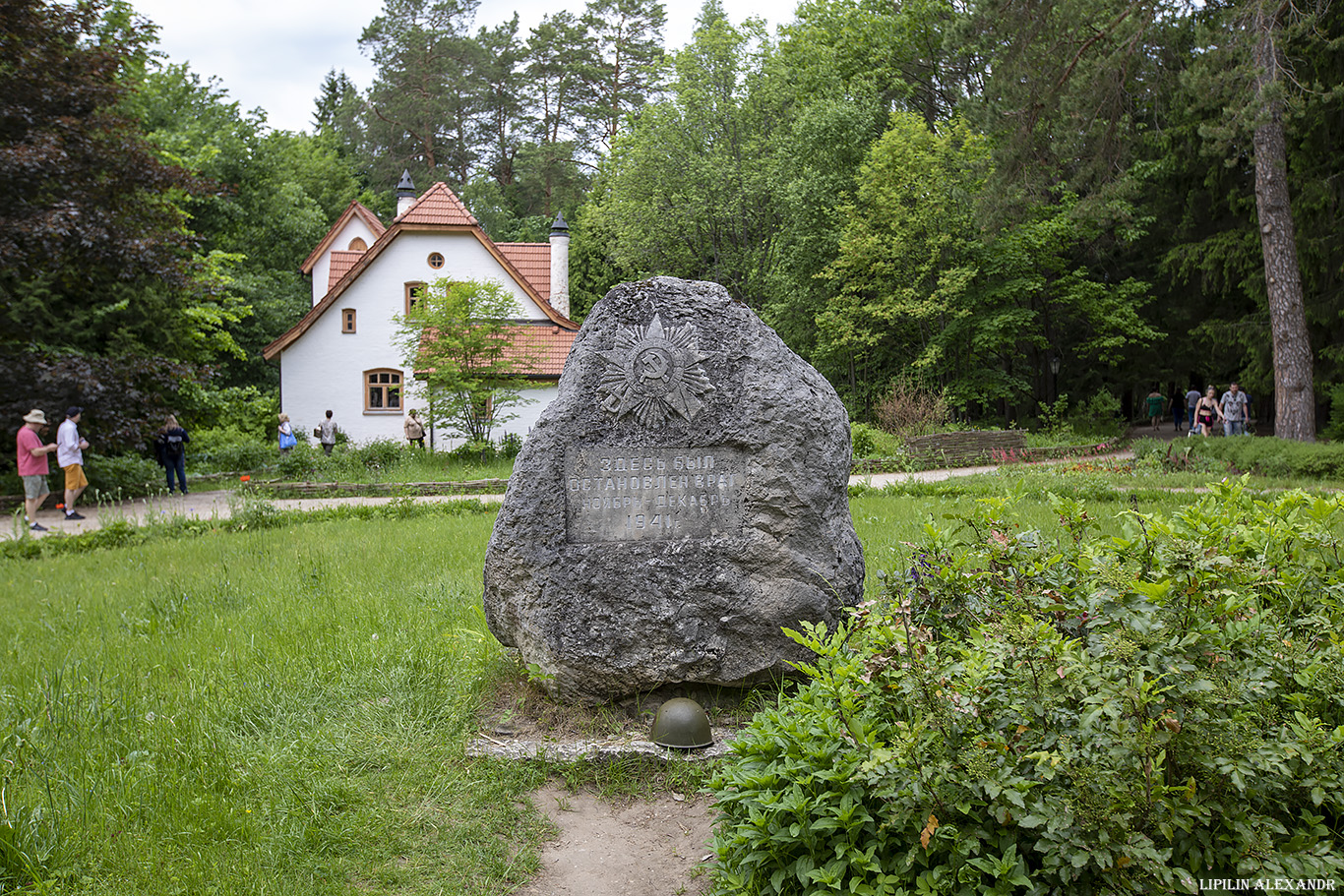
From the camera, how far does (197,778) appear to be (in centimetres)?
369

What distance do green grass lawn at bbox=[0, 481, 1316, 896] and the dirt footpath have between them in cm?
12

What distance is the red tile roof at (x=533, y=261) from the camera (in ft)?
93.6

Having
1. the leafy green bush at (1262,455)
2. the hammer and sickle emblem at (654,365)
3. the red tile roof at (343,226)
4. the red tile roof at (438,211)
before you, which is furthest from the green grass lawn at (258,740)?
the red tile roof at (343,226)

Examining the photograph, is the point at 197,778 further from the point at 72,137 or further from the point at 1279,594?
the point at 72,137

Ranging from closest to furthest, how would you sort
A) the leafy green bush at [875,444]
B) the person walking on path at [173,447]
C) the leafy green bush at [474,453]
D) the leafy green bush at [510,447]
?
1. the person walking on path at [173,447]
2. the leafy green bush at [875,444]
3. the leafy green bush at [474,453]
4. the leafy green bush at [510,447]

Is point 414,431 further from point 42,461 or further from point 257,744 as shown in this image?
point 257,744

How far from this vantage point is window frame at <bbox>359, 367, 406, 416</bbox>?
26.2 meters

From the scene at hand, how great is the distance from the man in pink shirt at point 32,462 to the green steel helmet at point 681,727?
440 inches

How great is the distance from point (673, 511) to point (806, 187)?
71.5 ft

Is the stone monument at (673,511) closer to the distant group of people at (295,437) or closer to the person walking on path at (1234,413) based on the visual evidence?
the distant group of people at (295,437)

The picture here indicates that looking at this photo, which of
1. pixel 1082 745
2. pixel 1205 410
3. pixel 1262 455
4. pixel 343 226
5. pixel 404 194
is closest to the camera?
pixel 1082 745

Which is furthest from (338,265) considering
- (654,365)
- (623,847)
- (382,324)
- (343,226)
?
(623,847)

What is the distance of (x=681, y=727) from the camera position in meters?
4.23

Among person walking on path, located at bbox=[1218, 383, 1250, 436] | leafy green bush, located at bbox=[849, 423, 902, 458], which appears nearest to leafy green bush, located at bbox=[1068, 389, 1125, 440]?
person walking on path, located at bbox=[1218, 383, 1250, 436]
